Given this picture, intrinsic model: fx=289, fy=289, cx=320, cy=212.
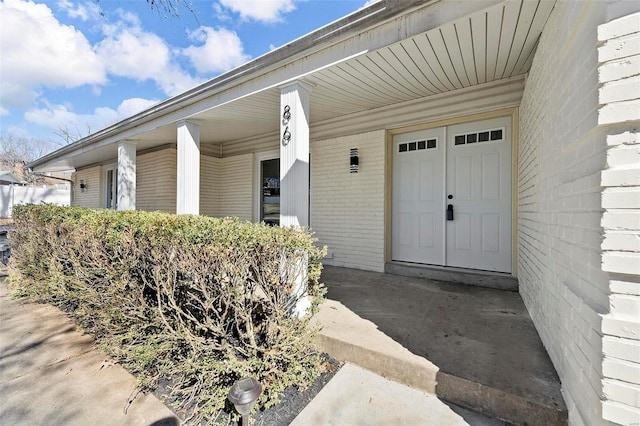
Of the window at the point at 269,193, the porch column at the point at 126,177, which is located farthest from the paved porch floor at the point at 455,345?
the porch column at the point at 126,177

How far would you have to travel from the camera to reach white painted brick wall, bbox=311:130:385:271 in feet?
16.0

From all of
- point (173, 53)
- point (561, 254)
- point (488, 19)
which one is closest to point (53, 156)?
point (173, 53)

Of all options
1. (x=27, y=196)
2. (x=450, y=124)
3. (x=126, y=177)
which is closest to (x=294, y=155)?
(x=450, y=124)

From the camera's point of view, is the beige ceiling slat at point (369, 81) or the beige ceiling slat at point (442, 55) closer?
the beige ceiling slat at point (442, 55)

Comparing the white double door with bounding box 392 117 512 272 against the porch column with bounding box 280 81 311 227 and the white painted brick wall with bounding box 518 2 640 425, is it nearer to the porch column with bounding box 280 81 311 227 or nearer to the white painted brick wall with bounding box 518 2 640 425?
the white painted brick wall with bounding box 518 2 640 425

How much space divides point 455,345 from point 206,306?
196 centimetres

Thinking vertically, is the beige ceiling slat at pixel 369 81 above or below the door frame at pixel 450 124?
above

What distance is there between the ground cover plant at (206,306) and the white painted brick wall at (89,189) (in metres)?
8.77

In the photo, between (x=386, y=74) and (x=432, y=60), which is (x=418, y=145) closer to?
(x=386, y=74)

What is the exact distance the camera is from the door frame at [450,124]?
378 centimetres

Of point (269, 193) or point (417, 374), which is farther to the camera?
point (269, 193)

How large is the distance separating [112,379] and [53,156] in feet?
33.8

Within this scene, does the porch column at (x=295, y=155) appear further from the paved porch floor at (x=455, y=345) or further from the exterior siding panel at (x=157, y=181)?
the exterior siding panel at (x=157, y=181)

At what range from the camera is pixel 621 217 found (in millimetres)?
1121
